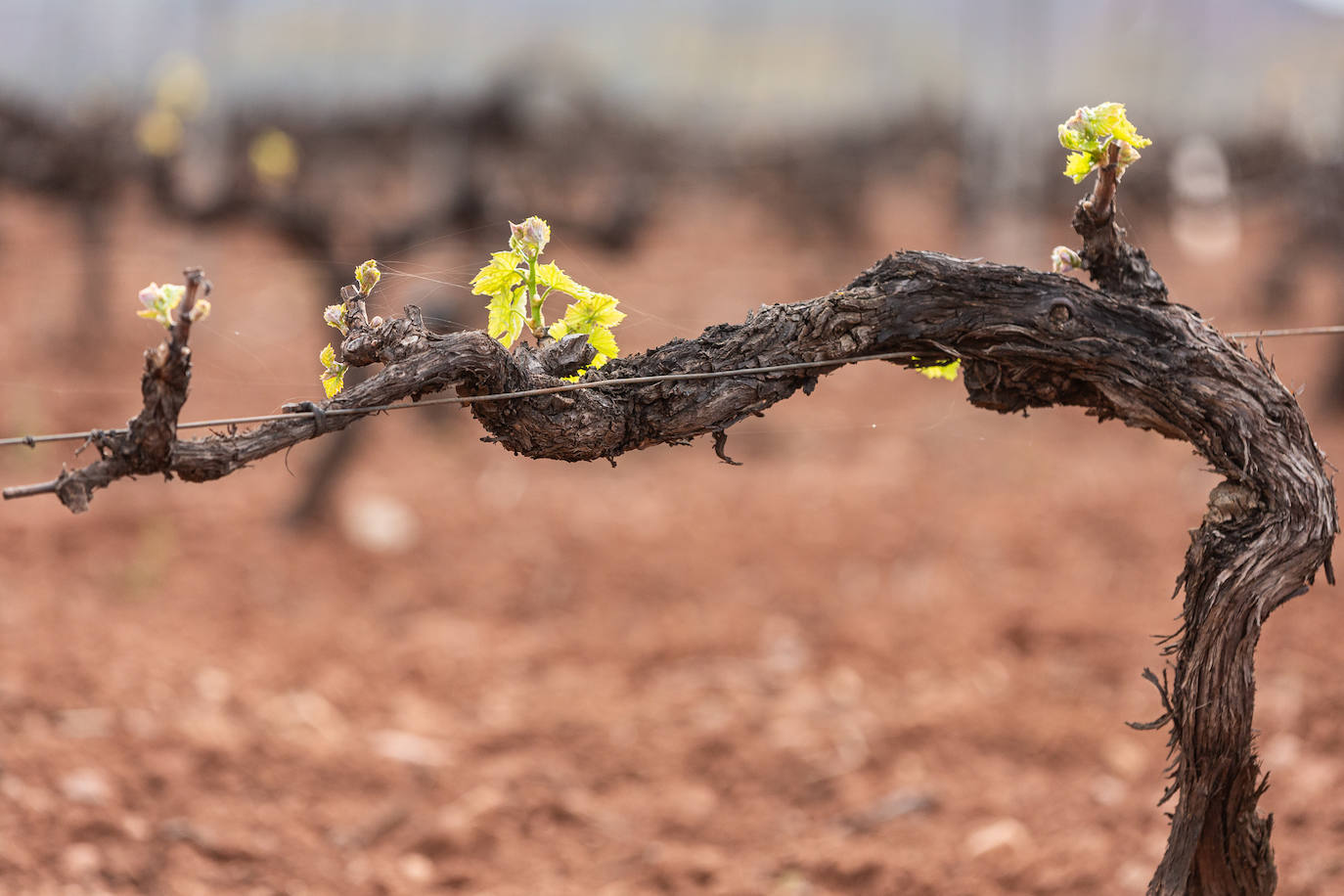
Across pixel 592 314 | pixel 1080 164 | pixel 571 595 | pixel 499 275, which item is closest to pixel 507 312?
pixel 499 275

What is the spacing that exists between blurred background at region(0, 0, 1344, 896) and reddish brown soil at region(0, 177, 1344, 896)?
0.09ft

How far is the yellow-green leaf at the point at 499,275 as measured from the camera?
7.57 feet

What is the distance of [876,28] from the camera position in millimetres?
61281

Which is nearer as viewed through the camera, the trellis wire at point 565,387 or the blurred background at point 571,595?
the trellis wire at point 565,387

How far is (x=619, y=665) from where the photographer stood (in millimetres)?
6090

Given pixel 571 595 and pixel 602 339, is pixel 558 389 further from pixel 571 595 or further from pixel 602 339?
pixel 571 595

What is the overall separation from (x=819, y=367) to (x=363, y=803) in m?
3.13

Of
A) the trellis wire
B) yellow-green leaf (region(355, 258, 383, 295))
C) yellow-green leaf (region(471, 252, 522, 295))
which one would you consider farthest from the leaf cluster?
yellow-green leaf (region(355, 258, 383, 295))

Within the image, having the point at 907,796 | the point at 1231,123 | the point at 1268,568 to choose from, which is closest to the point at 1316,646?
the point at 907,796

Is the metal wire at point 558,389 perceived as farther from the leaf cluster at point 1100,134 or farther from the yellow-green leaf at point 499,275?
the leaf cluster at point 1100,134

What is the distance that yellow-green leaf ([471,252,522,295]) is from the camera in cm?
231

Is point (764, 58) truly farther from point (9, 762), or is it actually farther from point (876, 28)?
point (9, 762)

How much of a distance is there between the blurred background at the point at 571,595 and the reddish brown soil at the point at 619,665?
0.09ft

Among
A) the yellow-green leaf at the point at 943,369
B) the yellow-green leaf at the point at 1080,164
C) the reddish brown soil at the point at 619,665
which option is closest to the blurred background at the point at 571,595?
the reddish brown soil at the point at 619,665
